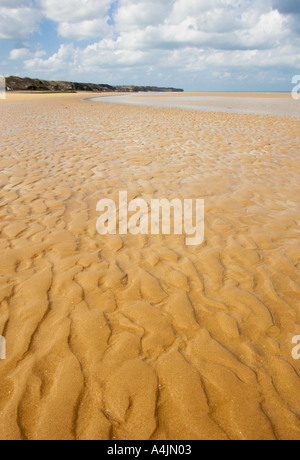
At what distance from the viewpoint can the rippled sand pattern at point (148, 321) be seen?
195 cm

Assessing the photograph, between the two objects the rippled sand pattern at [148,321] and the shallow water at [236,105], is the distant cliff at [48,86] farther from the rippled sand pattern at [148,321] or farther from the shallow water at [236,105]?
the rippled sand pattern at [148,321]

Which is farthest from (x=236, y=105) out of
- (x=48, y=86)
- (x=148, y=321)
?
(x=48, y=86)

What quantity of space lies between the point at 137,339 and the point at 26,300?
1.28m

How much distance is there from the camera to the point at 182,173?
7.10 metres

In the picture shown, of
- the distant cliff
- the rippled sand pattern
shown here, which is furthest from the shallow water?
the distant cliff

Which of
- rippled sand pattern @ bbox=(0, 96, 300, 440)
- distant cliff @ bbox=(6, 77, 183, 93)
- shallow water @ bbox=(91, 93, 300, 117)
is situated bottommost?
rippled sand pattern @ bbox=(0, 96, 300, 440)

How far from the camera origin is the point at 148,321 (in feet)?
8.85

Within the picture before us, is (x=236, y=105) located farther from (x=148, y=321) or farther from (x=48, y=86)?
(x=48, y=86)

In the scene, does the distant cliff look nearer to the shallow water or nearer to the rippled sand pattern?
the shallow water

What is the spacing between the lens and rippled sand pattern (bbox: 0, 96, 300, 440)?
6.41ft

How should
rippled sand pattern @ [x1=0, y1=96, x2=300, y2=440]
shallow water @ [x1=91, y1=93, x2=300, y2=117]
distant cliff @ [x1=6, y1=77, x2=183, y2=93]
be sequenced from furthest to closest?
distant cliff @ [x1=6, y1=77, x2=183, y2=93] → shallow water @ [x1=91, y1=93, x2=300, y2=117] → rippled sand pattern @ [x1=0, y1=96, x2=300, y2=440]

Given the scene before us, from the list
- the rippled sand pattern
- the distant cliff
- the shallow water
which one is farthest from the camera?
the distant cliff

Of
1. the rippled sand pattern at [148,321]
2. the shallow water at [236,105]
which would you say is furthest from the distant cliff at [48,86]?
the rippled sand pattern at [148,321]

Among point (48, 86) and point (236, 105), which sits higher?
point (48, 86)
